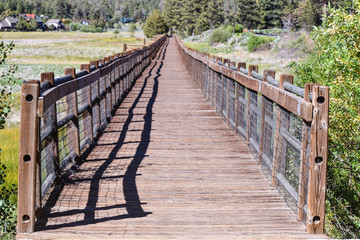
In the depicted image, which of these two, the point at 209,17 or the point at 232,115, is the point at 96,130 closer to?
the point at 232,115

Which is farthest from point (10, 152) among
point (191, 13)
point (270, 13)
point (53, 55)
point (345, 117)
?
point (191, 13)

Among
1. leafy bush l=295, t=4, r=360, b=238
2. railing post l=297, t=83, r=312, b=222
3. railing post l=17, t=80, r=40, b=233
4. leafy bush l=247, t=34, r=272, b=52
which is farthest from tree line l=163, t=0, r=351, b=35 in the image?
railing post l=17, t=80, r=40, b=233

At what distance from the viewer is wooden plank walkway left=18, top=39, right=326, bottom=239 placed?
13.3 feet

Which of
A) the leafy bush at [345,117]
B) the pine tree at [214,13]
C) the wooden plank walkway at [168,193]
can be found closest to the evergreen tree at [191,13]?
the pine tree at [214,13]

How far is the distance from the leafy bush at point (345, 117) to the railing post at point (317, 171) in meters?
2.64

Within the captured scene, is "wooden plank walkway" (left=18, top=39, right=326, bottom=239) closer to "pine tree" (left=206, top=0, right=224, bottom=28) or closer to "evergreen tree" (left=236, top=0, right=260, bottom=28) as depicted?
"evergreen tree" (left=236, top=0, right=260, bottom=28)

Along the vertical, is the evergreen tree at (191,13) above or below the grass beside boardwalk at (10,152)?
above

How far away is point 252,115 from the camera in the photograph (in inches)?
280

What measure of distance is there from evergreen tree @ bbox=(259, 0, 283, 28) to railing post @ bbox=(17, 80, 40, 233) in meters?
105

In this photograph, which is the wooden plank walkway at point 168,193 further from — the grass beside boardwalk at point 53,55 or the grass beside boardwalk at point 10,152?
the grass beside boardwalk at point 53,55

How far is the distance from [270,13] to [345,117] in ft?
341

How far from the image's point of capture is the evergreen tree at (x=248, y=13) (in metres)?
101

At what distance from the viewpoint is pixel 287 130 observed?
511 centimetres

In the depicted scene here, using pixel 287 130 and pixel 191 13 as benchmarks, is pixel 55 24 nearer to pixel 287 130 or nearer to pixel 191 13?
pixel 191 13
